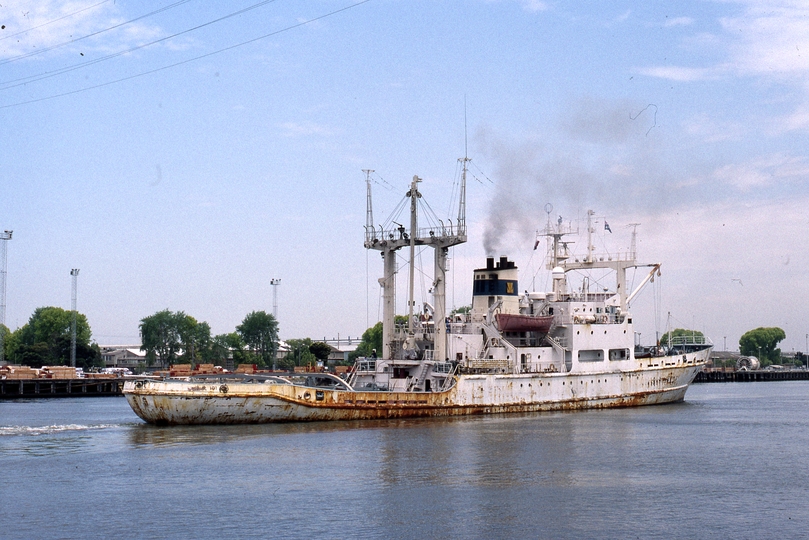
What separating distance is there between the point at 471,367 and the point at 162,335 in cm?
8817

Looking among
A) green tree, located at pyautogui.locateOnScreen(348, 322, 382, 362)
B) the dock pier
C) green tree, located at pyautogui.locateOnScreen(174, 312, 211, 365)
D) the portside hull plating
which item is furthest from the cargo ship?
green tree, located at pyautogui.locateOnScreen(174, 312, 211, 365)

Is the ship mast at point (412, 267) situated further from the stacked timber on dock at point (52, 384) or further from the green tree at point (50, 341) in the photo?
the green tree at point (50, 341)

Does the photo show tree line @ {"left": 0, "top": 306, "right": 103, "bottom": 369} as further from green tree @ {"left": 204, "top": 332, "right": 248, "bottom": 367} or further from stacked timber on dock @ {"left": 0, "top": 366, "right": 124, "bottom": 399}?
stacked timber on dock @ {"left": 0, "top": 366, "right": 124, "bottom": 399}

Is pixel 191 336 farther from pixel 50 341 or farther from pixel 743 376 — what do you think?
pixel 743 376

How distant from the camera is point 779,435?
4272 cm

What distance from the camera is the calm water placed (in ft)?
76.0

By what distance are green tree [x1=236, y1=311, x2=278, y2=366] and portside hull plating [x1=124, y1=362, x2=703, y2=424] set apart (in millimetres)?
82879

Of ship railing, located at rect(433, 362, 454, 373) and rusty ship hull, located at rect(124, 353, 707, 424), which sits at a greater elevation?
ship railing, located at rect(433, 362, 454, 373)

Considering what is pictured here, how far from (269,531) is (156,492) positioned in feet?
18.8

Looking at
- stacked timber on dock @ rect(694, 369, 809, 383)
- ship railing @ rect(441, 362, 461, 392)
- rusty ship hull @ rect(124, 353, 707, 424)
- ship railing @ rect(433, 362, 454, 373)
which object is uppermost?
ship railing @ rect(433, 362, 454, 373)

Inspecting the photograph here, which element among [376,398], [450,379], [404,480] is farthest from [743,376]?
[404,480]

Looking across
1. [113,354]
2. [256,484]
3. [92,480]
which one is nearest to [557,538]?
[256,484]

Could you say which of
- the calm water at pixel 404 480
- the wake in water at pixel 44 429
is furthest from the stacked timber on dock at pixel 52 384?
the wake in water at pixel 44 429

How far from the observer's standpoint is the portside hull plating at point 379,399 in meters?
40.9
